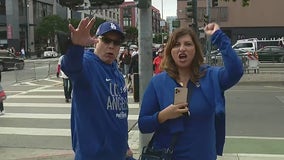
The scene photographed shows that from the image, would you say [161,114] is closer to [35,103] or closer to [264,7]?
[35,103]

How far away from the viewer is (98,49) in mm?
3475

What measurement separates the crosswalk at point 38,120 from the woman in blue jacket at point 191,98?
17.5 ft

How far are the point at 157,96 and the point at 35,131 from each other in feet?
23.3

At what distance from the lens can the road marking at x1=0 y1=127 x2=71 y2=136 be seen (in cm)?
955

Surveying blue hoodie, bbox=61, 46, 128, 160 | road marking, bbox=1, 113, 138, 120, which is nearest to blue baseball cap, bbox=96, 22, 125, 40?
blue hoodie, bbox=61, 46, 128, 160

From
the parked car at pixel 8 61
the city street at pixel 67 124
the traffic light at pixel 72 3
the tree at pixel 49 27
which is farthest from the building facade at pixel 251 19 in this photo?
the traffic light at pixel 72 3

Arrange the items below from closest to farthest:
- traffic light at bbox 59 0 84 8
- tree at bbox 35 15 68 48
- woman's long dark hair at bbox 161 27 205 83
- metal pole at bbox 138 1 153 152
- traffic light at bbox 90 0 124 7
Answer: woman's long dark hair at bbox 161 27 205 83, metal pole at bbox 138 1 153 152, traffic light at bbox 90 0 124 7, traffic light at bbox 59 0 84 8, tree at bbox 35 15 68 48

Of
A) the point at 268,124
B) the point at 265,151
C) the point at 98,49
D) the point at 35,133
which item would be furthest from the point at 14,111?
the point at 98,49

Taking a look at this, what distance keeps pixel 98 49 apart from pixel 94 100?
1.33 ft

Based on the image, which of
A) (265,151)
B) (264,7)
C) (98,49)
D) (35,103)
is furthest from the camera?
(264,7)

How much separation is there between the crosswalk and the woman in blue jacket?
17.5ft

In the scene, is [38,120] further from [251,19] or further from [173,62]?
[251,19]

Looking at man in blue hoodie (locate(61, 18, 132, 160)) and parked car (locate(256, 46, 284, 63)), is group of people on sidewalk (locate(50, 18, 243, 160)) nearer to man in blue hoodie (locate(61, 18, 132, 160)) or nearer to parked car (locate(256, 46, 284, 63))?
man in blue hoodie (locate(61, 18, 132, 160))

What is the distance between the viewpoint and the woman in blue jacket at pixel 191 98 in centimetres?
306
